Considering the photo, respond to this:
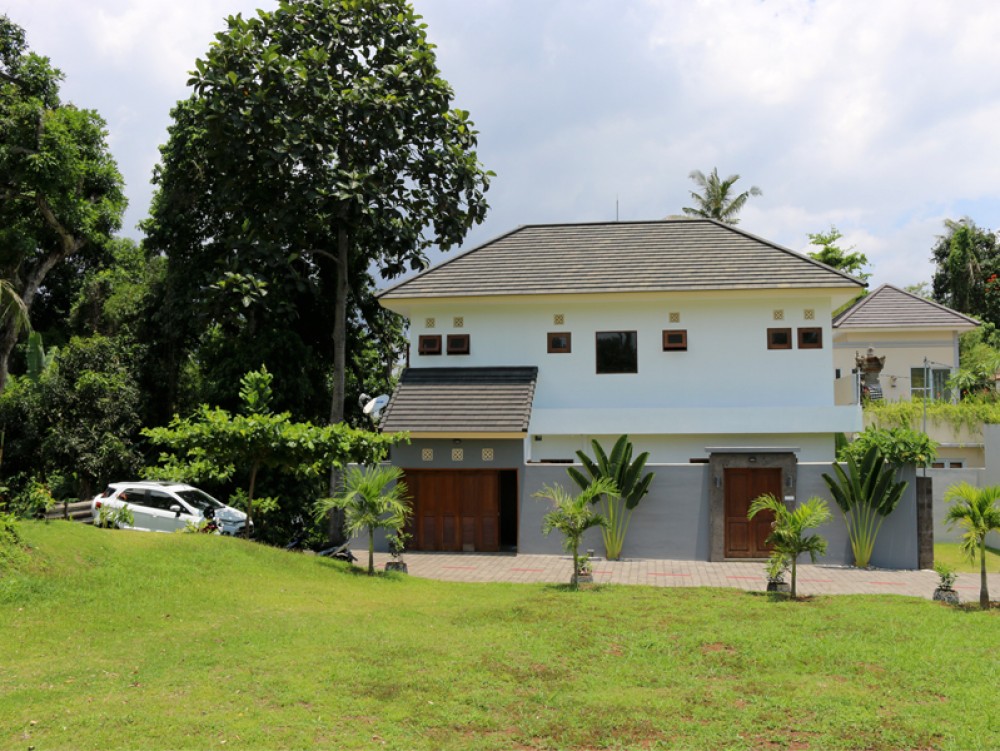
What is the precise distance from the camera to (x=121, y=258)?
3225 centimetres

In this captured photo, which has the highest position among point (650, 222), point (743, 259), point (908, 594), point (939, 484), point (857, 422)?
point (650, 222)

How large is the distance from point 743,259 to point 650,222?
387cm

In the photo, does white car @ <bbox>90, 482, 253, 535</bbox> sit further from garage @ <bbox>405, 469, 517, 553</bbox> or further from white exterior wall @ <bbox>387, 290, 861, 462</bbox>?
white exterior wall @ <bbox>387, 290, 861, 462</bbox>

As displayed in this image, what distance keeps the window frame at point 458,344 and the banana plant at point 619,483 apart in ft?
18.5

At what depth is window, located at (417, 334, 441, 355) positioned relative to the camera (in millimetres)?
23812

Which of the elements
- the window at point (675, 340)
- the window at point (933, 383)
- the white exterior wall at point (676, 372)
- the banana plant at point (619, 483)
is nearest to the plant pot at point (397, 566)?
the banana plant at point (619, 483)

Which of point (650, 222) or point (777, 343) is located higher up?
point (650, 222)

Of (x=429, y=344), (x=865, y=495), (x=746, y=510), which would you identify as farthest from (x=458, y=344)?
(x=865, y=495)

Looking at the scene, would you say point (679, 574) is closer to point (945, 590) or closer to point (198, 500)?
point (945, 590)

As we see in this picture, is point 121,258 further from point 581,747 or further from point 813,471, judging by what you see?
point 581,747

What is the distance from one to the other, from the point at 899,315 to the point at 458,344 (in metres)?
18.4

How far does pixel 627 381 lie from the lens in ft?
75.0

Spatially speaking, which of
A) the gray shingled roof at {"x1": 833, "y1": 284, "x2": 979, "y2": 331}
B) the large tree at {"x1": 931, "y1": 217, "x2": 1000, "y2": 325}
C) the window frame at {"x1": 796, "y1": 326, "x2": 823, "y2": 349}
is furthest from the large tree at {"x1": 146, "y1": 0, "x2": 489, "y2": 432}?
the large tree at {"x1": 931, "y1": 217, "x2": 1000, "y2": 325}

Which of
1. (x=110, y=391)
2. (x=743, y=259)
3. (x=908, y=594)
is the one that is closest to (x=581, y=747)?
(x=908, y=594)
